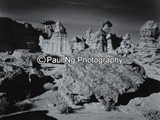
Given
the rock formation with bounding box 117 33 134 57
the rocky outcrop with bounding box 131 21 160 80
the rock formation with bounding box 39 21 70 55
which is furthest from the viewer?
the rock formation with bounding box 117 33 134 57

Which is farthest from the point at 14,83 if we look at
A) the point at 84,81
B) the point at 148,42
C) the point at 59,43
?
the point at 148,42

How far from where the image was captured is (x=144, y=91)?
6.90m

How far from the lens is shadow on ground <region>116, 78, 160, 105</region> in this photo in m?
6.33

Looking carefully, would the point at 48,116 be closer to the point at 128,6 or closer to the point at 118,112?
the point at 118,112

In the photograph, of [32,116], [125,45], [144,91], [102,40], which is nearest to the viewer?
[32,116]

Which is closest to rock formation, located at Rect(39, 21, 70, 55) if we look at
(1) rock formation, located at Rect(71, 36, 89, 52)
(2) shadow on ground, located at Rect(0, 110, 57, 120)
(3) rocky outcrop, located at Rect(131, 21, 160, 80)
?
(1) rock formation, located at Rect(71, 36, 89, 52)

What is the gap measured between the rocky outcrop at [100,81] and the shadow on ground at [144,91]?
0.29m

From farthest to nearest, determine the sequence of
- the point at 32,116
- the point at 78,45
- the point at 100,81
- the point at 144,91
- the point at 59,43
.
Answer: the point at 78,45, the point at 59,43, the point at 144,91, the point at 100,81, the point at 32,116

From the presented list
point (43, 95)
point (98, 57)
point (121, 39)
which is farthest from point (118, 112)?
point (121, 39)

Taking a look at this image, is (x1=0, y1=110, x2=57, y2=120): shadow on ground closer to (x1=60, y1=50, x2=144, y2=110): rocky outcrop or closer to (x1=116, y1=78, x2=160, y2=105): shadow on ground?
(x1=60, y1=50, x2=144, y2=110): rocky outcrop

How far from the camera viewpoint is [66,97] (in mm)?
6496

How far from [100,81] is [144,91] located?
1.80 metres

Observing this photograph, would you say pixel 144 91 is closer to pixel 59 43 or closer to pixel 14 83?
pixel 14 83

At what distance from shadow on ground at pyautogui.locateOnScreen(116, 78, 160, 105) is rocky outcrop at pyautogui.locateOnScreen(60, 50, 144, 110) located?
290 mm
